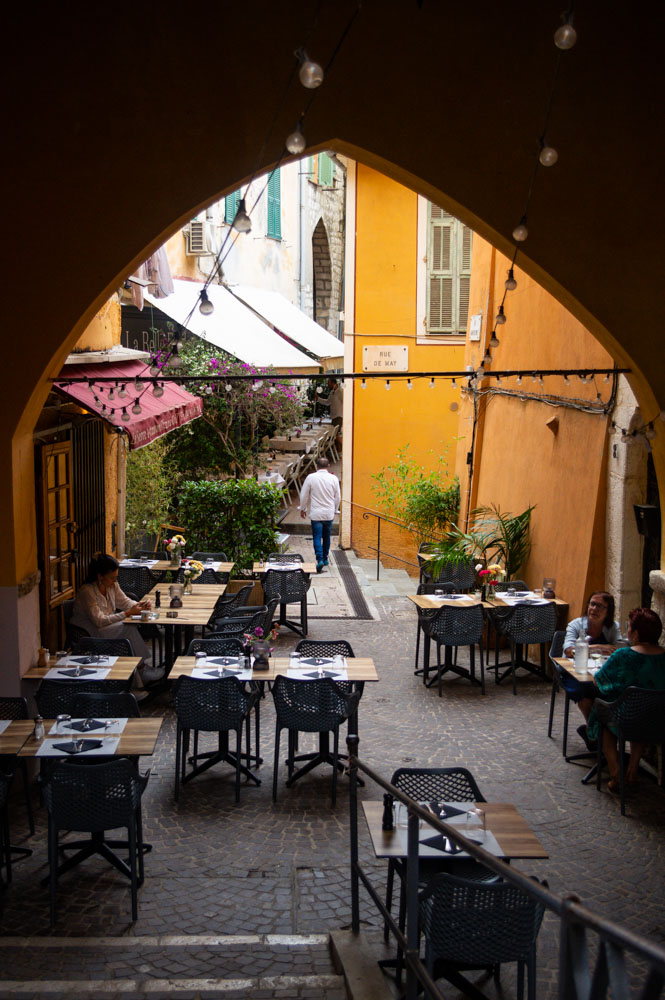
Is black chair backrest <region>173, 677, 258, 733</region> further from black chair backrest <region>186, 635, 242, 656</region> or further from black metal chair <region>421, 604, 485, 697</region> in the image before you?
black metal chair <region>421, 604, 485, 697</region>

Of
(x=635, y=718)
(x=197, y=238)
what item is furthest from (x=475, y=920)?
(x=197, y=238)

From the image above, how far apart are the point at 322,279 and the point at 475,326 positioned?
48.1 ft

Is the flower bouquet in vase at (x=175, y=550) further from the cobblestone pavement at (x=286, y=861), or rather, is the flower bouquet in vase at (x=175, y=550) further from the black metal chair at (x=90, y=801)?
the black metal chair at (x=90, y=801)

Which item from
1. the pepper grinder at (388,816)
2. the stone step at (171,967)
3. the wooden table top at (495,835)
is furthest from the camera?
the pepper grinder at (388,816)

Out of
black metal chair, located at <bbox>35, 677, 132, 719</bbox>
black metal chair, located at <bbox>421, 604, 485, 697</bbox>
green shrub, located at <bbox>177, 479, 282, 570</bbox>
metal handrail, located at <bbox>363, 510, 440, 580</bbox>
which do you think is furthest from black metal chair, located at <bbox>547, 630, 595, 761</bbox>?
metal handrail, located at <bbox>363, 510, 440, 580</bbox>

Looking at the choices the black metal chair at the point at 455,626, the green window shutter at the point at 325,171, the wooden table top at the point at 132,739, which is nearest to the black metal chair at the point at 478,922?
the wooden table top at the point at 132,739

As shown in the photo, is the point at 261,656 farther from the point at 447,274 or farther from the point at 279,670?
the point at 447,274

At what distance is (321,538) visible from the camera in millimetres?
15695

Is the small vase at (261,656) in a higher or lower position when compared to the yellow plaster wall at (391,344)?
lower

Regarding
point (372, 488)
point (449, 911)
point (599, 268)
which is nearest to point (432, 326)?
point (372, 488)

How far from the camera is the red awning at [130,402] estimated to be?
9.26 meters

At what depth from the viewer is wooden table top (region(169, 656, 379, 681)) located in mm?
7824

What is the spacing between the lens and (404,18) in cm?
665

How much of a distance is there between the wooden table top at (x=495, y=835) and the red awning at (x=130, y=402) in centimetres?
469
